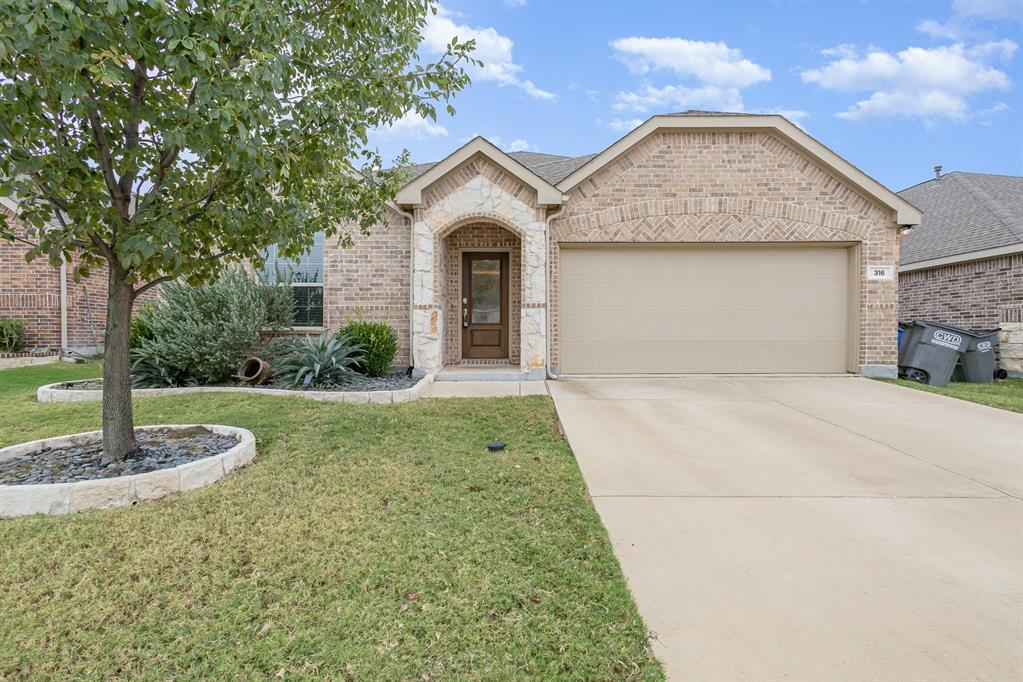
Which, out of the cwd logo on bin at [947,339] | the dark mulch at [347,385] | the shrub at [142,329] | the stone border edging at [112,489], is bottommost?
the stone border edging at [112,489]

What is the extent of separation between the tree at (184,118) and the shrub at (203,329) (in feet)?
11.9

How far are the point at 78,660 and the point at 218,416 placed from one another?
4.11 meters

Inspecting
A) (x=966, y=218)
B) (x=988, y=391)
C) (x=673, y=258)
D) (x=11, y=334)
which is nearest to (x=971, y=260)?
(x=966, y=218)

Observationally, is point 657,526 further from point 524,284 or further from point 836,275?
point 836,275

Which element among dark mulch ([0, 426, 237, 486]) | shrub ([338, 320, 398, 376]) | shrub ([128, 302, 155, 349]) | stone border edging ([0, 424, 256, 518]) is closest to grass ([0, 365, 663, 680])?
stone border edging ([0, 424, 256, 518])

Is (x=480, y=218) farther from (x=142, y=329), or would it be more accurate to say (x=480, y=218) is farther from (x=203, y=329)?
(x=142, y=329)

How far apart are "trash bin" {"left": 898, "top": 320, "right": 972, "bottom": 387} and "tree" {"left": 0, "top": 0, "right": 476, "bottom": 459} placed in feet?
31.3

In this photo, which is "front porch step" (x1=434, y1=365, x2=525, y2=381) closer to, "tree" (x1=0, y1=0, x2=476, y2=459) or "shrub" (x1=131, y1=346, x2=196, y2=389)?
"shrub" (x1=131, y1=346, x2=196, y2=389)

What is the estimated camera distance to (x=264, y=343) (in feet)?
29.1

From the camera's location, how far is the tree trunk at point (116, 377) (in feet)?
12.3

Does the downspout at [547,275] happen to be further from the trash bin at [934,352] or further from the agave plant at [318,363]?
the trash bin at [934,352]

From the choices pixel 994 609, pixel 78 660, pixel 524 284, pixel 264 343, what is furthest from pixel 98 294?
pixel 994 609

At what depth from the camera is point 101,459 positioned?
3797 millimetres

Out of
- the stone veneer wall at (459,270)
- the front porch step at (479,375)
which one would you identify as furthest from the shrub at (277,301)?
the stone veneer wall at (459,270)
